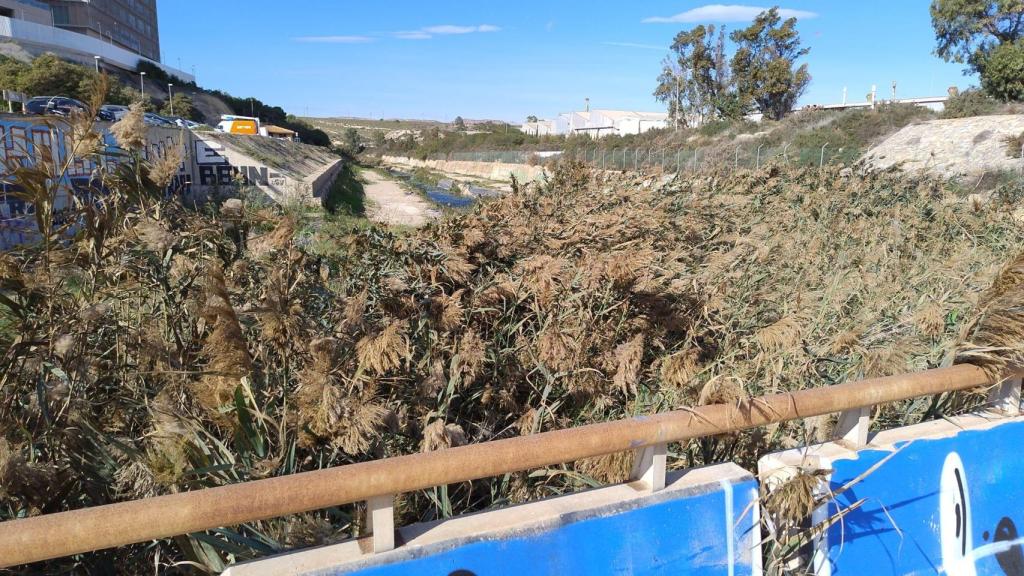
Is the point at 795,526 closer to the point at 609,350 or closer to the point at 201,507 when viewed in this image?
the point at 609,350

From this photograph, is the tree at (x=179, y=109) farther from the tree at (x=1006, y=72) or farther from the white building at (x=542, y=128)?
the tree at (x=1006, y=72)

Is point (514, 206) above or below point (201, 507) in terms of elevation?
above

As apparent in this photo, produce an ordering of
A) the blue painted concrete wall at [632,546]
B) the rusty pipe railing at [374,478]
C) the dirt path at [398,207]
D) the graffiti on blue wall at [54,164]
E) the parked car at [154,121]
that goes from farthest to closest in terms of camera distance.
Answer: the dirt path at [398,207], the parked car at [154,121], the graffiti on blue wall at [54,164], the blue painted concrete wall at [632,546], the rusty pipe railing at [374,478]

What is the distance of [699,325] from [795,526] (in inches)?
76.7

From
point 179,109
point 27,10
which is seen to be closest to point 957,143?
point 179,109

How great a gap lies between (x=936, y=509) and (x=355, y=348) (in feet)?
8.40

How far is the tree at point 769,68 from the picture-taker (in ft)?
184

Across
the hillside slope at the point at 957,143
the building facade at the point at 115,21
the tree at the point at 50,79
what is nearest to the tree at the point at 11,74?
the tree at the point at 50,79

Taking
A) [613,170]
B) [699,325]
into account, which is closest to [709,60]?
[613,170]

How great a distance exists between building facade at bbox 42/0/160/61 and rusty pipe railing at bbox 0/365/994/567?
92.2m

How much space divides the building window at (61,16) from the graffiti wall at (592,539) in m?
94.0

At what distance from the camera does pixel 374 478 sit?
1811mm

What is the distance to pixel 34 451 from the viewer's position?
2.38m

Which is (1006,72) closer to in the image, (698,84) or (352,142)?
(698,84)
